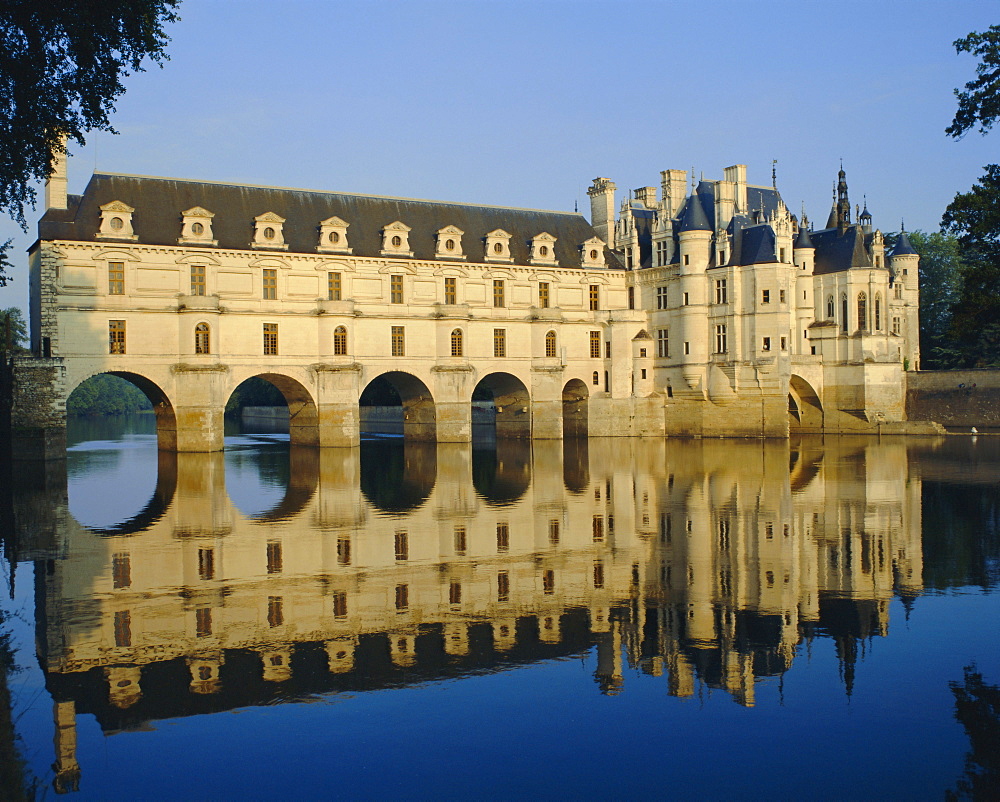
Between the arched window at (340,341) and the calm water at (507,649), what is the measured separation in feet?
75.0

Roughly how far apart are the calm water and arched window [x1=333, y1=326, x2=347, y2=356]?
75.0 ft

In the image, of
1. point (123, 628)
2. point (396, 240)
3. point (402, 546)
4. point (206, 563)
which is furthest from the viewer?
point (396, 240)

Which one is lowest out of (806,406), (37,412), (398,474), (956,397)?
(398,474)

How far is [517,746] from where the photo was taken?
8508 millimetres

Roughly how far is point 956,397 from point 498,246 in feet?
101

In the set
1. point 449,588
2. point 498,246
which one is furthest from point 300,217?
point 449,588

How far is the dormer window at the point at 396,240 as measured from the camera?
48344 mm

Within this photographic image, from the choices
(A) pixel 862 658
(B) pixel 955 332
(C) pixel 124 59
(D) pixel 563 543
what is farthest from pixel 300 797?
(B) pixel 955 332

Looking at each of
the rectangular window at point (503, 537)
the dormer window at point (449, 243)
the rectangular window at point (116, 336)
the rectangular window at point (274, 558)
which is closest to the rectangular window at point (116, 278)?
the rectangular window at point (116, 336)

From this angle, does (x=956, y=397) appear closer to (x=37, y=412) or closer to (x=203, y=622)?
(x=37, y=412)

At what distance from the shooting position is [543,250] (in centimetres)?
5322

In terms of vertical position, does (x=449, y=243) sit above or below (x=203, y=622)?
above

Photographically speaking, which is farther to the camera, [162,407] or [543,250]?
[543,250]

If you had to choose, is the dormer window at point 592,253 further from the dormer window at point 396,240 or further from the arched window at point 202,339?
the arched window at point 202,339
